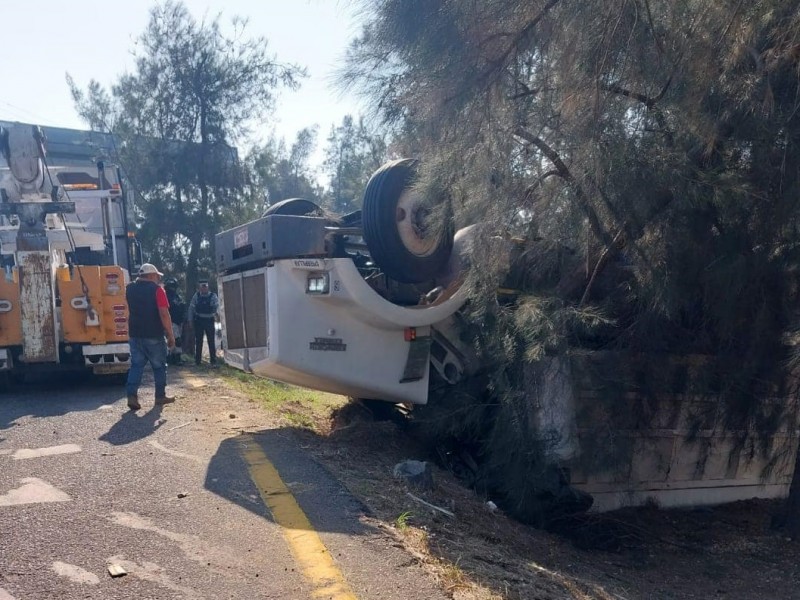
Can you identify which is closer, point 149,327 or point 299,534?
point 299,534

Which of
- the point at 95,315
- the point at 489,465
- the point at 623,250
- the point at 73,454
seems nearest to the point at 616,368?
the point at 623,250

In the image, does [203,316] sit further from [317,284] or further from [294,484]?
[294,484]

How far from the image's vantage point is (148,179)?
19.2 meters

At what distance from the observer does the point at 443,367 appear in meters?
7.52

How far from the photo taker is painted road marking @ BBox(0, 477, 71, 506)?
5.01 m

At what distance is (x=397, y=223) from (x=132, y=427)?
2.97m

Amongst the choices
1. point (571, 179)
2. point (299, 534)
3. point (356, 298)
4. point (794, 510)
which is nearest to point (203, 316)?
point (356, 298)

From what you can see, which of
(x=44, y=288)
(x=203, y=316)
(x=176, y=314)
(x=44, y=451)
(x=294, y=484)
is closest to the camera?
(x=294, y=484)

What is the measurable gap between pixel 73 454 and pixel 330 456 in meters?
1.92

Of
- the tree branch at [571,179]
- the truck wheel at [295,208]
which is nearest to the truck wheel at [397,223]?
the tree branch at [571,179]

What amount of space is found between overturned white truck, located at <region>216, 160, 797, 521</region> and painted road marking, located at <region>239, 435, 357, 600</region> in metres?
1.24

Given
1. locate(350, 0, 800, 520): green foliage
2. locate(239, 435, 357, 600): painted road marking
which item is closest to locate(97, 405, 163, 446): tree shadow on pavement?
locate(239, 435, 357, 600): painted road marking

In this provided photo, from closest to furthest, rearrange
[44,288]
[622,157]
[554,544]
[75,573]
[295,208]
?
1. [75,573]
2. [622,157]
3. [554,544]
4. [295,208]
5. [44,288]

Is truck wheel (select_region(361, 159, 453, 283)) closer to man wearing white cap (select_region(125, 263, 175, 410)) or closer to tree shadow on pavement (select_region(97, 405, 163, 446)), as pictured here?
tree shadow on pavement (select_region(97, 405, 163, 446))
